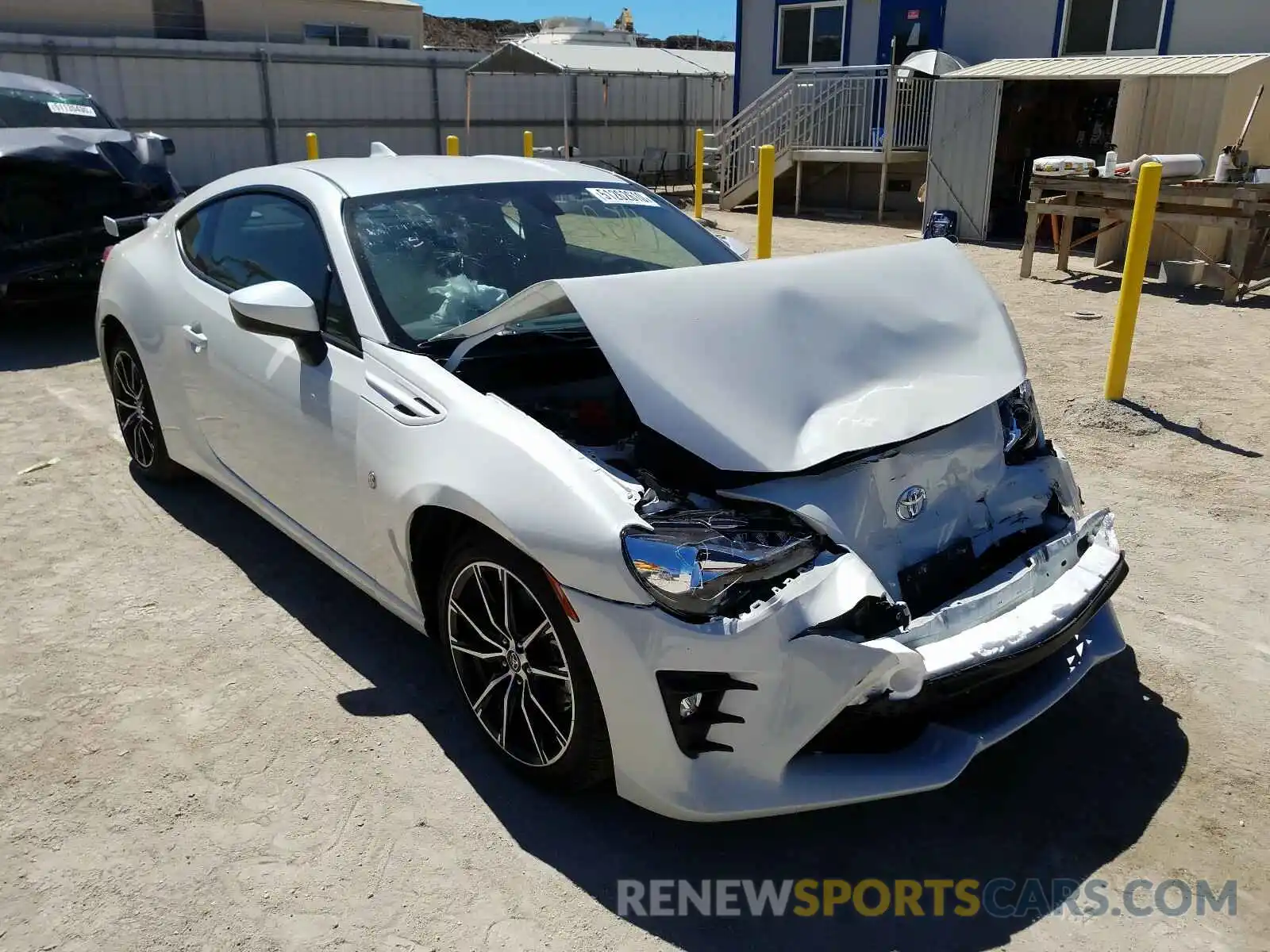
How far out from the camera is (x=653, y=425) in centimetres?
252

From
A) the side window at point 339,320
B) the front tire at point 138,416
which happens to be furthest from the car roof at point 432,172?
the front tire at point 138,416

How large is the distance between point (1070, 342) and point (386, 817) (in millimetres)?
6753

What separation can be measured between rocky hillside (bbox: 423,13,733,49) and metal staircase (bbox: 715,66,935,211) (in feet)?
90.5

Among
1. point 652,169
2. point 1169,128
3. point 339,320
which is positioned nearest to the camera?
point 339,320

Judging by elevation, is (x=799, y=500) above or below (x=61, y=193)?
below

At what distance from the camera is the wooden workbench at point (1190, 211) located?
8.89 meters

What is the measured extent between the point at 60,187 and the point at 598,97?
50.8 feet

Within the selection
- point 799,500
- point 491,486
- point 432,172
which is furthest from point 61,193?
point 799,500

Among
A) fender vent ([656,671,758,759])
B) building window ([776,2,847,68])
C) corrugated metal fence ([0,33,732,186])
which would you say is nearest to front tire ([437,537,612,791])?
fender vent ([656,671,758,759])

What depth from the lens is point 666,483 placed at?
268 cm

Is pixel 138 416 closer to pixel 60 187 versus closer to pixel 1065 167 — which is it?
pixel 60 187

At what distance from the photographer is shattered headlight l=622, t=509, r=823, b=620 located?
2.28 meters

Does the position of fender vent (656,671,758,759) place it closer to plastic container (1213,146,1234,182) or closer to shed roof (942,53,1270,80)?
plastic container (1213,146,1234,182)

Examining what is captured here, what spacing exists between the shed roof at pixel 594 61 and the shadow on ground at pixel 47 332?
1201 centimetres
